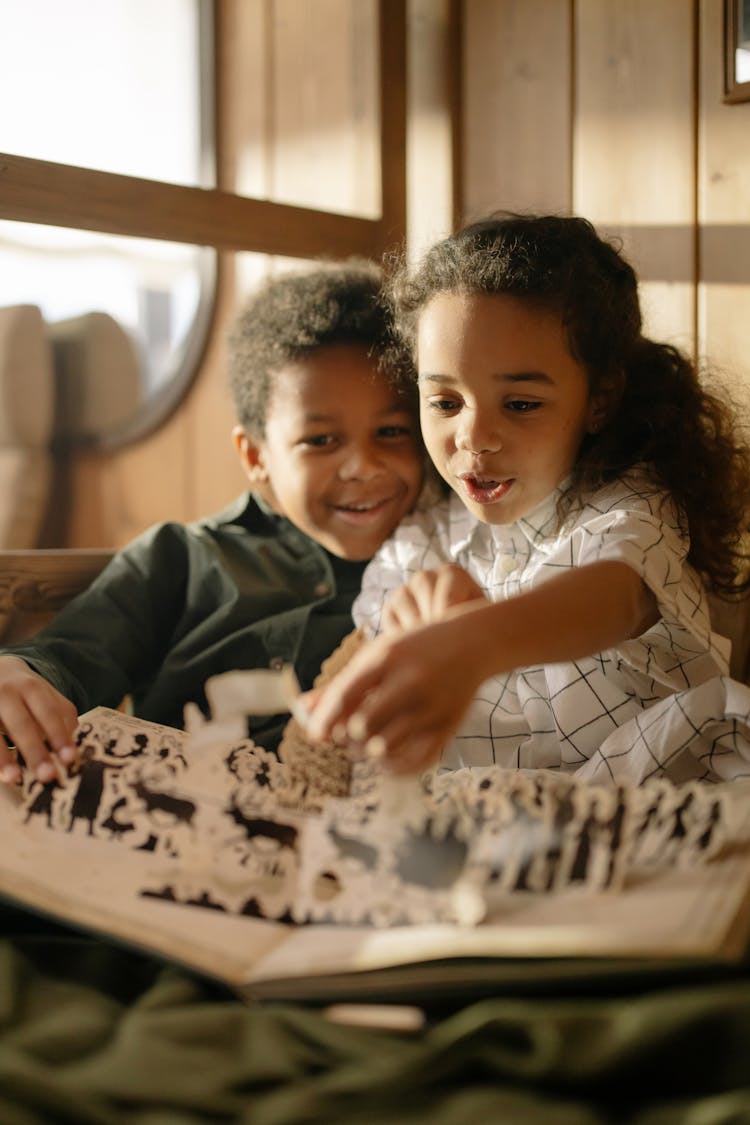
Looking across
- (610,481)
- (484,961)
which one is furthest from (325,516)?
(484,961)

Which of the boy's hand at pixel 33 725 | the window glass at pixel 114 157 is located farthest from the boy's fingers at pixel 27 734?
the window glass at pixel 114 157

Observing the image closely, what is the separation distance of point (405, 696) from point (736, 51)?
85 centimetres

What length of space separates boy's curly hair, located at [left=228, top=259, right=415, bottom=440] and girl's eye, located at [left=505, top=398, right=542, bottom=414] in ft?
0.67

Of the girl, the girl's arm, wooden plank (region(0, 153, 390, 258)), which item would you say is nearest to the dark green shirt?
the girl

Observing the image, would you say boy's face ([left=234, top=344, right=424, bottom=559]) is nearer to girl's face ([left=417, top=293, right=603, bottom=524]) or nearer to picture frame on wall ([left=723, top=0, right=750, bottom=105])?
girl's face ([left=417, top=293, right=603, bottom=524])

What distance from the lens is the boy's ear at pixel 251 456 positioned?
120cm

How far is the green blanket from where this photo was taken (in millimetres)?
436

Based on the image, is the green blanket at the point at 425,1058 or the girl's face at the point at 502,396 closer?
the green blanket at the point at 425,1058

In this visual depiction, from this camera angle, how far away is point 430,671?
1.83 feet

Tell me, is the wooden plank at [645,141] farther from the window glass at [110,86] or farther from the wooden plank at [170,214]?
the window glass at [110,86]

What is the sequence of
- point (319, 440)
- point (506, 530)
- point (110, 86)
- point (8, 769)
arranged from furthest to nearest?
point (110, 86) → point (319, 440) → point (506, 530) → point (8, 769)

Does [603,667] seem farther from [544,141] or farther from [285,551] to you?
[544,141]

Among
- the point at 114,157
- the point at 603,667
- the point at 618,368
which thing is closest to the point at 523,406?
the point at 618,368

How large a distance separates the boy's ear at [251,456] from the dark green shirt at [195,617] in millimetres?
72
